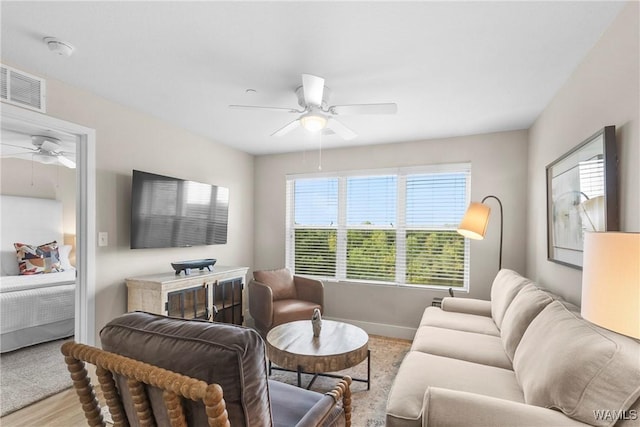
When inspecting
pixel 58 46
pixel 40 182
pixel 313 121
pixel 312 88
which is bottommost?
pixel 40 182

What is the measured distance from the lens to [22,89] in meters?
2.19

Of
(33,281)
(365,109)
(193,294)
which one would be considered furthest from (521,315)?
(33,281)

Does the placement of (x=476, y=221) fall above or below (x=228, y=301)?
above

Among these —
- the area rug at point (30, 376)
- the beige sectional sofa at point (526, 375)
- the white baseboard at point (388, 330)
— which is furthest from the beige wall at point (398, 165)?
the area rug at point (30, 376)

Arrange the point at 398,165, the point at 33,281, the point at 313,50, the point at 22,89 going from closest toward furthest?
the point at 313,50, the point at 22,89, the point at 33,281, the point at 398,165

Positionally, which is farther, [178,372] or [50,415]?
[50,415]

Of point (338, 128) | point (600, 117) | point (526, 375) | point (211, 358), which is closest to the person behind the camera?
point (211, 358)

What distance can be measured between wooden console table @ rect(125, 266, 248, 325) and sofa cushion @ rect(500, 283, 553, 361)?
266cm

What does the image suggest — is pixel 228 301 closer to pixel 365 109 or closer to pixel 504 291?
pixel 365 109

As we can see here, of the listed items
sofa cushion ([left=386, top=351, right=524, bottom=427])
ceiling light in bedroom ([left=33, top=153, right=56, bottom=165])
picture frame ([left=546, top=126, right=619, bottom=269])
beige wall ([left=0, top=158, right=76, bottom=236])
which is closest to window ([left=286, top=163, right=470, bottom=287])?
picture frame ([left=546, top=126, right=619, bottom=269])

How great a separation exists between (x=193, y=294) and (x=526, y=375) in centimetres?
273

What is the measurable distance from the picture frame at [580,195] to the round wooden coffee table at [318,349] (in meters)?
1.59

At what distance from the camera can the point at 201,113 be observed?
3062 mm

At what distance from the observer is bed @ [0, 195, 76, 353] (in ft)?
10.7
